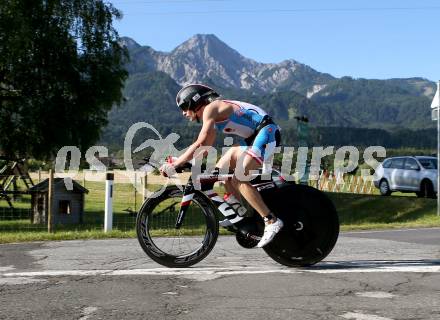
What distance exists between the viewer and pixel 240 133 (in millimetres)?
6352

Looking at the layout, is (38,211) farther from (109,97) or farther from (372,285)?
(372,285)

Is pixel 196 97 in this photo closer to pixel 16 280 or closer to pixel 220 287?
pixel 220 287

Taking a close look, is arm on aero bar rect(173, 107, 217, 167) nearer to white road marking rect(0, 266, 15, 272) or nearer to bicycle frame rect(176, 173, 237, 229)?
bicycle frame rect(176, 173, 237, 229)

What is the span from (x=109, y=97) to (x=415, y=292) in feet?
87.4

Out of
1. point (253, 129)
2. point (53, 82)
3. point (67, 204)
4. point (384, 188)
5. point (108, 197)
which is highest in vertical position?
point (53, 82)

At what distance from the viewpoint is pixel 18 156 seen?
98.4ft

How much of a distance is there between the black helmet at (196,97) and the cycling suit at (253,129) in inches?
8.6

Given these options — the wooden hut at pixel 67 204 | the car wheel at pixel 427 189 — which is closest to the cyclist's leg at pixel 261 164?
the car wheel at pixel 427 189

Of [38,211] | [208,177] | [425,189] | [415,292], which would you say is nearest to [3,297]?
[208,177]

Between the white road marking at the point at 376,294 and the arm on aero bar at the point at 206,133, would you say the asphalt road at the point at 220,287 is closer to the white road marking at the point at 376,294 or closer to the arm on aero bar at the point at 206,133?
the white road marking at the point at 376,294

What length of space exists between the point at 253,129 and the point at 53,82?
80.3 feet

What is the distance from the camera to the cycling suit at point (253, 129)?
6.28 meters

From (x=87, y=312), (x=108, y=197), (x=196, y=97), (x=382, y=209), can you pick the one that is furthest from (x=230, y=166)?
(x=382, y=209)

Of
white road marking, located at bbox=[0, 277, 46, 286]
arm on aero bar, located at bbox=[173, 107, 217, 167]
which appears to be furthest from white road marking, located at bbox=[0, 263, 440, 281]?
arm on aero bar, located at bbox=[173, 107, 217, 167]
